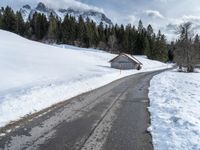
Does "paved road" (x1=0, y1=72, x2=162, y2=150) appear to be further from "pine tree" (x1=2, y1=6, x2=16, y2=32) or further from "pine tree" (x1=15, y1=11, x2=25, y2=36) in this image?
"pine tree" (x1=15, y1=11, x2=25, y2=36)

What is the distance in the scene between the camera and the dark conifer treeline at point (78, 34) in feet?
343

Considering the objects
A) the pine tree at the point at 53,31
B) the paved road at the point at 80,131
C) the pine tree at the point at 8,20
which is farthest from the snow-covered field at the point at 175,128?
the pine tree at the point at 8,20

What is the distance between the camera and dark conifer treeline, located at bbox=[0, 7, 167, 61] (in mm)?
104562

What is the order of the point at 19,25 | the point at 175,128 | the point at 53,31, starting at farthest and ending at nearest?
the point at 53,31 < the point at 19,25 < the point at 175,128

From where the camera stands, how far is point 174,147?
22.3 feet

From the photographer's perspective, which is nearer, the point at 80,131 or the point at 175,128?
the point at 80,131

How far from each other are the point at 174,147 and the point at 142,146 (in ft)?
2.64

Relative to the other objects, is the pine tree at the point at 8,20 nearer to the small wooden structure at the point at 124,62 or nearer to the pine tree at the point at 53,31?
the pine tree at the point at 53,31

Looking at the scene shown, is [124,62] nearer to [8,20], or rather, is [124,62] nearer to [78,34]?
[78,34]

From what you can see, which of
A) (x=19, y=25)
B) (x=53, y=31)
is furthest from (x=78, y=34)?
(x=19, y=25)

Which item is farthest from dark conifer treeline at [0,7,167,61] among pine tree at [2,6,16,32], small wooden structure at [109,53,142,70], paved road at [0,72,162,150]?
paved road at [0,72,162,150]

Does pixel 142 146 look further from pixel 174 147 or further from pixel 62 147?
pixel 62 147

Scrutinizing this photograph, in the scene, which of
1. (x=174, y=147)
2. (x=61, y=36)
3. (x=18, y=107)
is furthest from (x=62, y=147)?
(x=61, y=36)

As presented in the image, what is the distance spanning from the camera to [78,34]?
108812 mm
